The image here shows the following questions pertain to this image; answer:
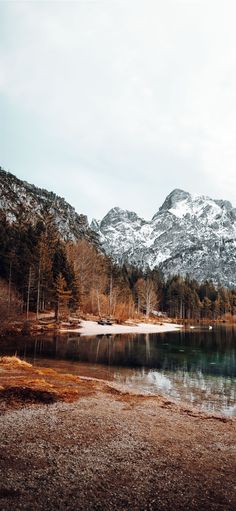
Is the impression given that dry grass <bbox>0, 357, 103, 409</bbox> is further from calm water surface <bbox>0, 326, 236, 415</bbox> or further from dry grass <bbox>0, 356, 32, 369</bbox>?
calm water surface <bbox>0, 326, 236, 415</bbox>

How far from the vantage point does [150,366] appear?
121ft

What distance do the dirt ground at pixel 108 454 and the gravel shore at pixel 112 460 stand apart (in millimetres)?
25

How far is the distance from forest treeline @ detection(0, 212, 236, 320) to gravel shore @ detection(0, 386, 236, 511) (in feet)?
131

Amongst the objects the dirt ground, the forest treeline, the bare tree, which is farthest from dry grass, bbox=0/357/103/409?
the bare tree

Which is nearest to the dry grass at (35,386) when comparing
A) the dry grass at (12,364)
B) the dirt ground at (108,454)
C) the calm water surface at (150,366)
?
the dry grass at (12,364)

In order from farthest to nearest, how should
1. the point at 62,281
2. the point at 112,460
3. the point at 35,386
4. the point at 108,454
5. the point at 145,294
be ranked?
the point at 145,294
the point at 62,281
the point at 35,386
the point at 108,454
the point at 112,460

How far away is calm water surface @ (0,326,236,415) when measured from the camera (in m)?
25.8

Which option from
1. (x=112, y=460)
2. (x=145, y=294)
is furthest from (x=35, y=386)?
(x=145, y=294)

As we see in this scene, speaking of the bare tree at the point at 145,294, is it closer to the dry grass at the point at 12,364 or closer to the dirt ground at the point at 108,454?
the dry grass at the point at 12,364

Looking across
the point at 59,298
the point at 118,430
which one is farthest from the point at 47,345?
the point at 118,430

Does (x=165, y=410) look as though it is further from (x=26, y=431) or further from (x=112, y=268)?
(x=112, y=268)

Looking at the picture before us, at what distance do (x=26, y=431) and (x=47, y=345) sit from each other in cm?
3406

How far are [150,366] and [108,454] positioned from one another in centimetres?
2579

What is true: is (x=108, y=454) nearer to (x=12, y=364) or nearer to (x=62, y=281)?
(x=12, y=364)
